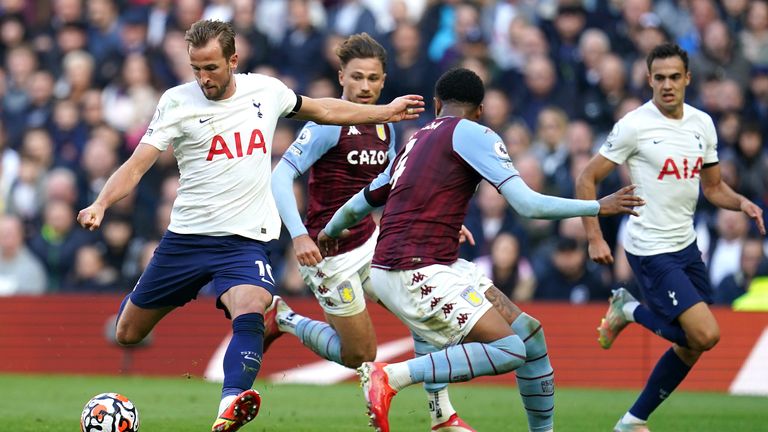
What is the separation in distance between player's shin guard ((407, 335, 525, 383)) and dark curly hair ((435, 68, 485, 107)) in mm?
1584

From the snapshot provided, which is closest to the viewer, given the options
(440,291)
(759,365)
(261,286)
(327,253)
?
(440,291)

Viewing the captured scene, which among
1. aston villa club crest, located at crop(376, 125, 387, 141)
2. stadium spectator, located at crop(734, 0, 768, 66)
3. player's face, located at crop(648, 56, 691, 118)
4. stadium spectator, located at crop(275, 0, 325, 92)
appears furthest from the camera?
stadium spectator, located at crop(275, 0, 325, 92)

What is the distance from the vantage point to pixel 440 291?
26.8 ft

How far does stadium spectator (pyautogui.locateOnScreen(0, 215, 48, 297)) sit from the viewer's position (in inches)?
663

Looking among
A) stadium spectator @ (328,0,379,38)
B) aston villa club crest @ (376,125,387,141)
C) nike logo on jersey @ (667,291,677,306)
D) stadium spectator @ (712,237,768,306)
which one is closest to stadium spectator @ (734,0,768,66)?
stadium spectator @ (712,237,768,306)

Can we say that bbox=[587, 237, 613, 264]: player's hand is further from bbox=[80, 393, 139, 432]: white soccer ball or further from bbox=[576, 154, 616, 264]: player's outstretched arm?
bbox=[80, 393, 139, 432]: white soccer ball

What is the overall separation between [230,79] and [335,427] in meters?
3.03

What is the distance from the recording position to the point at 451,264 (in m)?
8.35

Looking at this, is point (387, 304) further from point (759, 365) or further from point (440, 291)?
point (759, 365)

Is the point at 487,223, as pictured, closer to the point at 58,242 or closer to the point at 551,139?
the point at 551,139

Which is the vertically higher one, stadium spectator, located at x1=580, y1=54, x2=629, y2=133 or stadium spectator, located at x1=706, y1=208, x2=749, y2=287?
stadium spectator, located at x1=580, y1=54, x2=629, y2=133

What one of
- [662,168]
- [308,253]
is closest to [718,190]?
[662,168]

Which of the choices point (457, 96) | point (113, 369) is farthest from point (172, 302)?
point (113, 369)

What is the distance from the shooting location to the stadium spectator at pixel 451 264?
8.02 m
